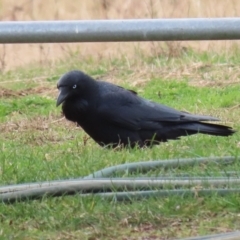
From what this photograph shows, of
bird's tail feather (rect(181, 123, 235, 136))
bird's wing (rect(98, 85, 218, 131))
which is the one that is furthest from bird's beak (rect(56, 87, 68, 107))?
bird's tail feather (rect(181, 123, 235, 136))

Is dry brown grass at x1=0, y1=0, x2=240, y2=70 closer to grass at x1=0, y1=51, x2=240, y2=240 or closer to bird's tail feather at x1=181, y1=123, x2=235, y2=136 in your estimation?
grass at x1=0, y1=51, x2=240, y2=240

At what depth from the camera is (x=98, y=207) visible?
3689 millimetres

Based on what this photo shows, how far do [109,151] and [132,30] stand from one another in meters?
1.83

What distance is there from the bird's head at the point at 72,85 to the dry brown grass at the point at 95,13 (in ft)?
14.9

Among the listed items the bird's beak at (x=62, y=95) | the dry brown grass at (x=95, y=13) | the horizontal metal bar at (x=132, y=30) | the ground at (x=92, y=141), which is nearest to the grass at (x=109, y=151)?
the ground at (x=92, y=141)

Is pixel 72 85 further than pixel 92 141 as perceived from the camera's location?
No

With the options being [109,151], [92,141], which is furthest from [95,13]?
[109,151]

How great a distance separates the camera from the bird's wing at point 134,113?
5.75 m

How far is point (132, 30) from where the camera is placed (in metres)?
3.49

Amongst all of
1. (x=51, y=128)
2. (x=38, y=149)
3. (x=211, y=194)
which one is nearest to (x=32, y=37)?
(x=211, y=194)

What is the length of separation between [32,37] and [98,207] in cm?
81

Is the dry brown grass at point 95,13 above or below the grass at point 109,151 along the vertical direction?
above

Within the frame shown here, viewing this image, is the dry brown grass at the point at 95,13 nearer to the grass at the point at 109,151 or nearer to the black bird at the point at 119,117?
the grass at the point at 109,151

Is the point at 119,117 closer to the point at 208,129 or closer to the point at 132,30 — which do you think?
the point at 208,129
